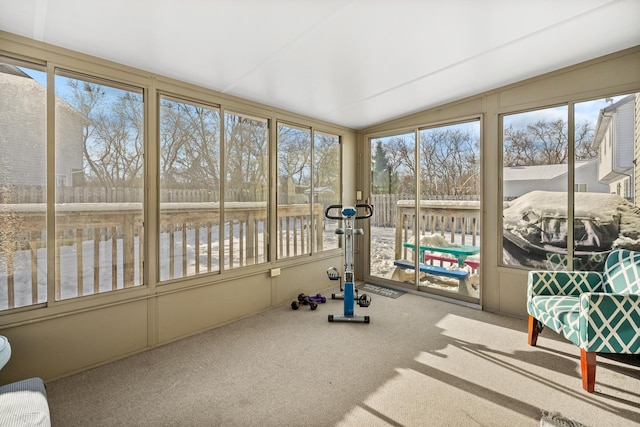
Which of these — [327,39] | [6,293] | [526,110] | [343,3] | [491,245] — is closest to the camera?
[343,3]

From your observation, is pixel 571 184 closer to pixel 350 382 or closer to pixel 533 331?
pixel 533 331

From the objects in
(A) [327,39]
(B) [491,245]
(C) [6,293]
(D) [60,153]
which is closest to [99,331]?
(C) [6,293]

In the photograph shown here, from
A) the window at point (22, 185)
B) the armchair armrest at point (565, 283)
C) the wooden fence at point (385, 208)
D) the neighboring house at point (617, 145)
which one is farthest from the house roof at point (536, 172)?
the window at point (22, 185)

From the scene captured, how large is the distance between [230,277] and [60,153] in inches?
72.2

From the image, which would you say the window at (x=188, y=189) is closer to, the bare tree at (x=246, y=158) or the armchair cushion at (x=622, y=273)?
the bare tree at (x=246, y=158)

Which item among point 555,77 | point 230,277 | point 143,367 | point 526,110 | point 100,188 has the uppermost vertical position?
point 555,77

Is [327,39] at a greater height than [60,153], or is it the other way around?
[327,39]

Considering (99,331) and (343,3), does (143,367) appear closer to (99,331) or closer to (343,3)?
(99,331)

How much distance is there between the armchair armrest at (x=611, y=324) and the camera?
2.16 m

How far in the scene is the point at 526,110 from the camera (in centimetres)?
352

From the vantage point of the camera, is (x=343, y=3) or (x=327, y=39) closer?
(x=343, y=3)

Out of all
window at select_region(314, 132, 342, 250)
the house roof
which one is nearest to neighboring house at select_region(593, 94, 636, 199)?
the house roof

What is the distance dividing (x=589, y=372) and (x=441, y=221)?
2313 mm

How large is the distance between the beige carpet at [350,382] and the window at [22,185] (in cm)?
77
